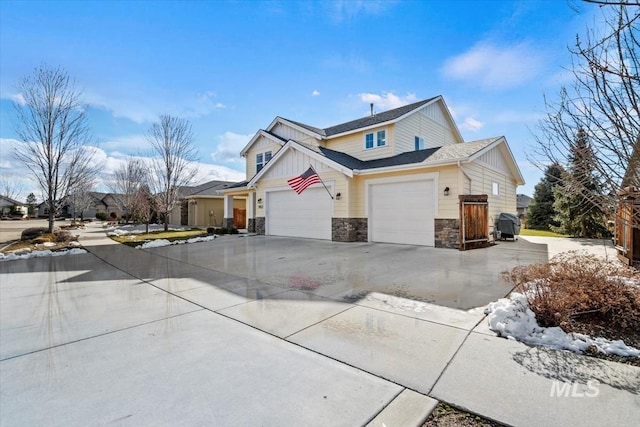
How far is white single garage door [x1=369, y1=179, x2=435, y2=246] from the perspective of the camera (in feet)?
36.9

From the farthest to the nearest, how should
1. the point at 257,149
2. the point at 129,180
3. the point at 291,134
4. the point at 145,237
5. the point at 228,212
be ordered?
the point at 129,180, the point at 228,212, the point at 257,149, the point at 291,134, the point at 145,237

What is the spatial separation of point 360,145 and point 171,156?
12292mm

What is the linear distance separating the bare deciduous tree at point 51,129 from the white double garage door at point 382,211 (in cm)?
1006

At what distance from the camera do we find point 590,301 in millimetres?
3723

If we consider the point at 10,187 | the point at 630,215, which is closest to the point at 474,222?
the point at 630,215

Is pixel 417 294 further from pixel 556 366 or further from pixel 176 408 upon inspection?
pixel 176 408

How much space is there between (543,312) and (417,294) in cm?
183

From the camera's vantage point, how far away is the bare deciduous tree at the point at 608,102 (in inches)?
118

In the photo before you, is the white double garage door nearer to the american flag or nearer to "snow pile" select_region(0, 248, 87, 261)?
the american flag

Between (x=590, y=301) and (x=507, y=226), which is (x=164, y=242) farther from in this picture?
(x=507, y=226)

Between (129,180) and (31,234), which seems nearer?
(31,234)

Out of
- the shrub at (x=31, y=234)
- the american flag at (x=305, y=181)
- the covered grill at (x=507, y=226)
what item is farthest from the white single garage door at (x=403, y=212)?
the shrub at (x=31, y=234)

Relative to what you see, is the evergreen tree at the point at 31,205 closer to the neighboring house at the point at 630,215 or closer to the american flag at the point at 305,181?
the american flag at the point at 305,181

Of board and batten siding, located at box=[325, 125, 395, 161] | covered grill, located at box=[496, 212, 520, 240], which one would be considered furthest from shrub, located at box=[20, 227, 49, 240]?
covered grill, located at box=[496, 212, 520, 240]
